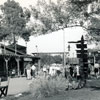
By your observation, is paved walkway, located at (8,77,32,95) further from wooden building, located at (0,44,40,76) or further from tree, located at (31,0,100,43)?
wooden building, located at (0,44,40,76)

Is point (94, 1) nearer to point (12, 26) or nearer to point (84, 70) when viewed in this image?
point (84, 70)

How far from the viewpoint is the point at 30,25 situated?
17.1 meters

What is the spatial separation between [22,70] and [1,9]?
746 inches

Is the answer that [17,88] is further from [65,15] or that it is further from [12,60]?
[12,60]

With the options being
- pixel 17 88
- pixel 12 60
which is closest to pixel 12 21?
pixel 12 60

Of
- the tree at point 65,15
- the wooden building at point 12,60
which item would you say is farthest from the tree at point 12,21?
the tree at point 65,15

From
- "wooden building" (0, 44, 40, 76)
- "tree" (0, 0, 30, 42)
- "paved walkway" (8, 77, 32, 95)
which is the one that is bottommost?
"paved walkway" (8, 77, 32, 95)

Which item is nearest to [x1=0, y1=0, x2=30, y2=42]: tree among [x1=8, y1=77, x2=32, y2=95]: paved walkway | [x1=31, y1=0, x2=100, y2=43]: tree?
[x1=8, y1=77, x2=32, y2=95]: paved walkway

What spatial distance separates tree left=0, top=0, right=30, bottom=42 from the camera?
68.6m

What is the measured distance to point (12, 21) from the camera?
69.6 m

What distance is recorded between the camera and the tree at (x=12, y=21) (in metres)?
68.6

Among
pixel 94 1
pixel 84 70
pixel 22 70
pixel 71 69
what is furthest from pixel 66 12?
pixel 22 70

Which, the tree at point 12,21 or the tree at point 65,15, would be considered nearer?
the tree at point 65,15

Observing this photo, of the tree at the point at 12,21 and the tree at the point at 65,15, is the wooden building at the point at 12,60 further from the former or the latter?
the tree at the point at 65,15
